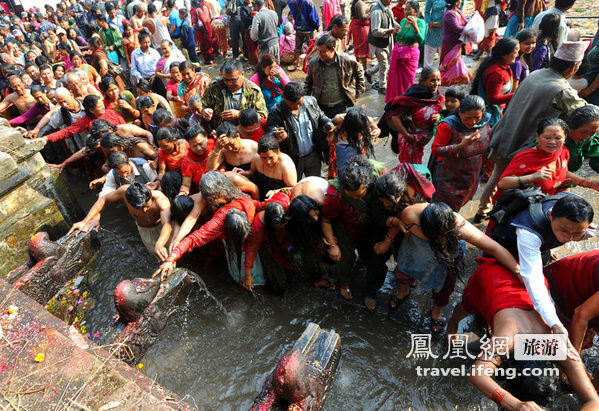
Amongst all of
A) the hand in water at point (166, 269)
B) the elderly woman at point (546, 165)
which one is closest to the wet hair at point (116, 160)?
the hand in water at point (166, 269)

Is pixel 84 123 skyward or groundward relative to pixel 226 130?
groundward

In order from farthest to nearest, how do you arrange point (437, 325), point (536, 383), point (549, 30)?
point (549, 30) → point (437, 325) → point (536, 383)

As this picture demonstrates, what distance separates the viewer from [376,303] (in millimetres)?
3461

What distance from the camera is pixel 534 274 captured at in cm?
226

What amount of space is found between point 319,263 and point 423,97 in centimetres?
211

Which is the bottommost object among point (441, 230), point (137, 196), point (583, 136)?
point (441, 230)

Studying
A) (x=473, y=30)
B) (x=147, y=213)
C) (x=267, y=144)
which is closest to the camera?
(x=267, y=144)

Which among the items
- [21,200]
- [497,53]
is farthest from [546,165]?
[21,200]

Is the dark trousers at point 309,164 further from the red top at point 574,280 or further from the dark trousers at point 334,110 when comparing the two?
the red top at point 574,280

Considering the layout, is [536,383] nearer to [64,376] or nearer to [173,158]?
[64,376]

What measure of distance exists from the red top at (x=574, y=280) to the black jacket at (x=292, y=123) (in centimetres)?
252

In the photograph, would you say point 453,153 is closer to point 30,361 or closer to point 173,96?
point 30,361

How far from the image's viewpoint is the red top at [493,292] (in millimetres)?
2289

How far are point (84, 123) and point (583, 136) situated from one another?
6.05 metres
